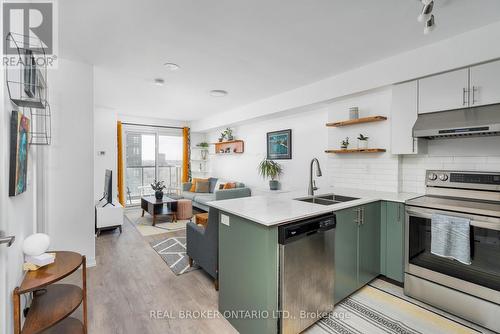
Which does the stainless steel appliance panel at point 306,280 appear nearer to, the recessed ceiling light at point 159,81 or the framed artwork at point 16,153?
the framed artwork at point 16,153

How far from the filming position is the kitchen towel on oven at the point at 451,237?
1964mm

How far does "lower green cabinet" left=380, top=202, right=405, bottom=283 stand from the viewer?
247cm

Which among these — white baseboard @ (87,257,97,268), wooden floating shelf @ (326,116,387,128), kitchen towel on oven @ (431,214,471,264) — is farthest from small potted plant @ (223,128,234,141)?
kitchen towel on oven @ (431,214,471,264)

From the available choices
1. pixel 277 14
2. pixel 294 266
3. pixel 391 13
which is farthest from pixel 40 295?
pixel 391 13

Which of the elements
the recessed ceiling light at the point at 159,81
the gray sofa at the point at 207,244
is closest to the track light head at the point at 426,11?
the gray sofa at the point at 207,244

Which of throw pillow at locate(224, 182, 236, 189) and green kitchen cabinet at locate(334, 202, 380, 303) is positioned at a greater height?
throw pillow at locate(224, 182, 236, 189)

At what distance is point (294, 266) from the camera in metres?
1.71

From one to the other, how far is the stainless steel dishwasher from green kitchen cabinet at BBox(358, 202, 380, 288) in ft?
1.79

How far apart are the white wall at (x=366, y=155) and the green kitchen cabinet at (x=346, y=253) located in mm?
1093

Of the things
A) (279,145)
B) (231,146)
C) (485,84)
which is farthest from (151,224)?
(485,84)

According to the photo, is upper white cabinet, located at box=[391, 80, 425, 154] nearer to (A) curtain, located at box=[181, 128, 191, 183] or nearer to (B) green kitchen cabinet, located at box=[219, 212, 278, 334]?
(B) green kitchen cabinet, located at box=[219, 212, 278, 334]

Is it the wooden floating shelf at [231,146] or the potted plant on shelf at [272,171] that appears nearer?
the potted plant on shelf at [272,171]

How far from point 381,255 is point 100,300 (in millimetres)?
2969

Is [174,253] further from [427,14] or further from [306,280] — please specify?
[427,14]
